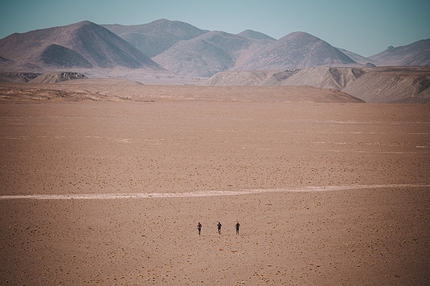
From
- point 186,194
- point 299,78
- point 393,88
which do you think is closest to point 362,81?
point 393,88

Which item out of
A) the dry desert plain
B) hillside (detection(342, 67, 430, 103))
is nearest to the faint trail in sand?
the dry desert plain

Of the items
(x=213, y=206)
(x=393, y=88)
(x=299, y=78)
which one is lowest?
(x=213, y=206)

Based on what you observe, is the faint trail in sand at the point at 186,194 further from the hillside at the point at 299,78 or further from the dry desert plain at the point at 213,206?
the hillside at the point at 299,78

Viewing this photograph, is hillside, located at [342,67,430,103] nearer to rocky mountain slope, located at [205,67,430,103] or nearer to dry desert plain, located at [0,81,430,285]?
rocky mountain slope, located at [205,67,430,103]

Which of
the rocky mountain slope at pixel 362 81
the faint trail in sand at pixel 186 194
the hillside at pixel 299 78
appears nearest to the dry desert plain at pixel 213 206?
the faint trail in sand at pixel 186 194

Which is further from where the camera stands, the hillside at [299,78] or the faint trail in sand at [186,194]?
the hillside at [299,78]

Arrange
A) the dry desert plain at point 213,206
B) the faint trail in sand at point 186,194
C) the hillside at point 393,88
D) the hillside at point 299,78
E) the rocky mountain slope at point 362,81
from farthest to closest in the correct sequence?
the hillside at point 299,78 < the rocky mountain slope at point 362,81 < the hillside at point 393,88 < the faint trail in sand at point 186,194 < the dry desert plain at point 213,206

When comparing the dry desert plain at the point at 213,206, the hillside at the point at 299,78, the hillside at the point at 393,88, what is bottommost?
the dry desert plain at the point at 213,206

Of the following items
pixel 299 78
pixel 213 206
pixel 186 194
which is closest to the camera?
pixel 213 206

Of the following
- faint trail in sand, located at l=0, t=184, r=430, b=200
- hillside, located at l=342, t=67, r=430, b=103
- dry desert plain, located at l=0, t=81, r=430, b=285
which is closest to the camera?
dry desert plain, located at l=0, t=81, r=430, b=285

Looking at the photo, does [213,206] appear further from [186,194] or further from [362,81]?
[362,81]
